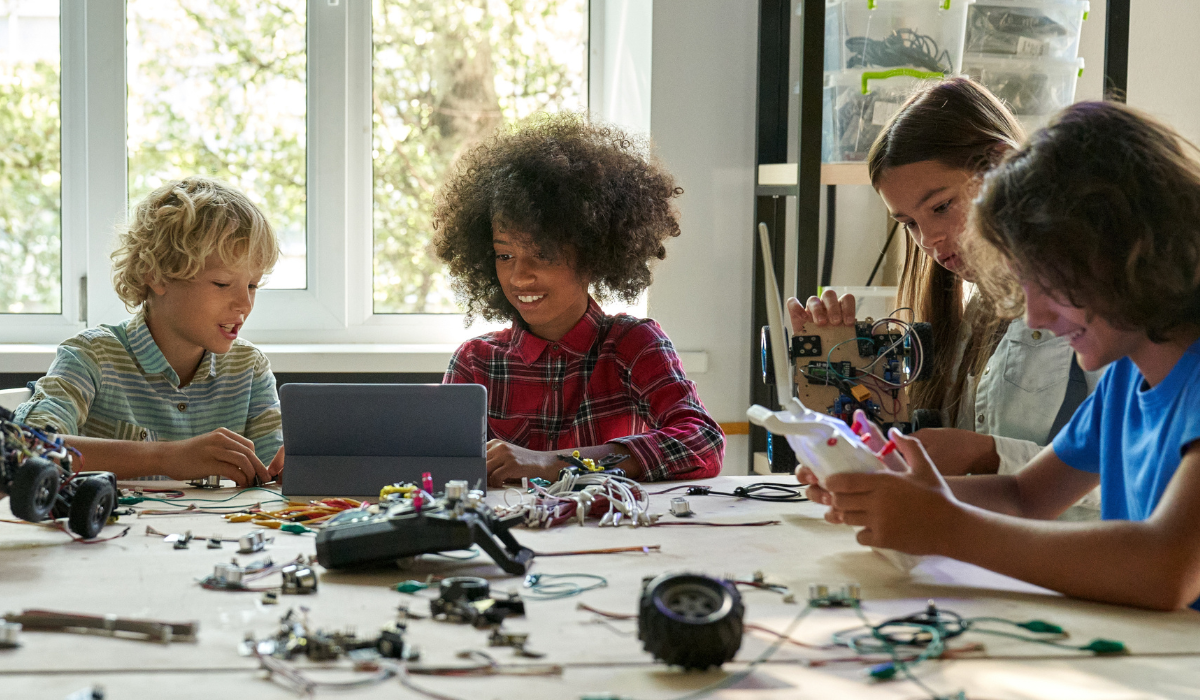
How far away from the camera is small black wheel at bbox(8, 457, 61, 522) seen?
3.68ft

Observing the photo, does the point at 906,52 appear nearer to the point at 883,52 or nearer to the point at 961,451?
the point at 883,52

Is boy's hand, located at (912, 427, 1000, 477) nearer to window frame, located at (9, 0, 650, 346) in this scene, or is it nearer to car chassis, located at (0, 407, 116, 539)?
car chassis, located at (0, 407, 116, 539)

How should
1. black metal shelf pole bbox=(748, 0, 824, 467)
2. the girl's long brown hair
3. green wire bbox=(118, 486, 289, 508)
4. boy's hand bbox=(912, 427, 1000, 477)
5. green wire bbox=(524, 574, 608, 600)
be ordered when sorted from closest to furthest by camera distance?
green wire bbox=(524, 574, 608, 600) < green wire bbox=(118, 486, 289, 508) < boy's hand bbox=(912, 427, 1000, 477) < the girl's long brown hair < black metal shelf pole bbox=(748, 0, 824, 467)

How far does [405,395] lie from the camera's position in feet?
4.64

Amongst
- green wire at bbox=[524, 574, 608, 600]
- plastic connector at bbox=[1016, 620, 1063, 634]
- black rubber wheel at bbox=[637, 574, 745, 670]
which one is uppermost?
black rubber wheel at bbox=[637, 574, 745, 670]

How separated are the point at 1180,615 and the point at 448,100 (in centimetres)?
232

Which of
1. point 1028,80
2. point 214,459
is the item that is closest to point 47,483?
point 214,459

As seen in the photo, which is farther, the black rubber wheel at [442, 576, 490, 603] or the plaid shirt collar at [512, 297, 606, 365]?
the plaid shirt collar at [512, 297, 606, 365]

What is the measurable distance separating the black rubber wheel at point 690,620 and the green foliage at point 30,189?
8.03 ft

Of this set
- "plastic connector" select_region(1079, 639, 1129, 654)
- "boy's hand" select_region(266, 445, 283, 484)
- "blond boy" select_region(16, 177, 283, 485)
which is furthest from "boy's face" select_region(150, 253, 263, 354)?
"plastic connector" select_region(1079, 639, 1129, 654)

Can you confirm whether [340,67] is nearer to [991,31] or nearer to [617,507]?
[991,31]

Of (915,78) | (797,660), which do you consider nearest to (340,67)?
(915,78)

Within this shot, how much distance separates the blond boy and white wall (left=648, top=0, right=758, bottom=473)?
42.6 inches

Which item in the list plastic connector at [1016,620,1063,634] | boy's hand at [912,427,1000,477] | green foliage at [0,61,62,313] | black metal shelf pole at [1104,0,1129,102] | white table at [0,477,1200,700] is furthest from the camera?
green foliage at [0,61,62,313]
